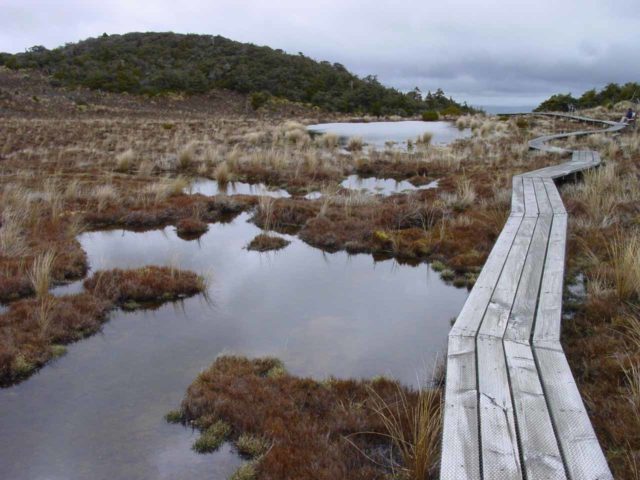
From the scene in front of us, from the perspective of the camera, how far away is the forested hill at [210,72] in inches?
1946

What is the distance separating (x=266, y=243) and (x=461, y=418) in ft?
21.2

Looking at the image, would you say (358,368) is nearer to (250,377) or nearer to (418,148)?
(250,377)

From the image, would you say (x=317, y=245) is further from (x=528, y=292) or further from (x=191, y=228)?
(x=528, y=292)

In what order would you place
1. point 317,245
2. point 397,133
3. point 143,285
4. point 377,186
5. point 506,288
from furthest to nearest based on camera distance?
point 397,133 → point 377,186 → point 317,245 → point 143,285 → point 506,288

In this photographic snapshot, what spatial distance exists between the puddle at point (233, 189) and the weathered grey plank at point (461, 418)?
9805 millimetres

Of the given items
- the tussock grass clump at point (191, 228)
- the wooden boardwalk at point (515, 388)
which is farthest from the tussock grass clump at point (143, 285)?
the wooden boardwalk at point (515, 388)

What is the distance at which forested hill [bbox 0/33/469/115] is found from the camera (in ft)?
162

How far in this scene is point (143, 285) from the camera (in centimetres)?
716

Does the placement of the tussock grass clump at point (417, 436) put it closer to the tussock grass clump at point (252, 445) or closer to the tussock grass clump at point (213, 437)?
the tussock grass clump at point (252, 445)

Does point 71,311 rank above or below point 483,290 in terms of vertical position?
below

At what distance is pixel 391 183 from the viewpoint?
15.8m

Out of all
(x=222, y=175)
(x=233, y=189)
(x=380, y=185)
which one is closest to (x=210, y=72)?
(x=222, y=175)

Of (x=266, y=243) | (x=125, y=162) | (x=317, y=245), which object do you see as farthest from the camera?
(x=125, y=162)

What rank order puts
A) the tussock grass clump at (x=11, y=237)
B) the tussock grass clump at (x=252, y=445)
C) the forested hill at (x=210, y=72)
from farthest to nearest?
the forested hill at (x=210, y=72)
the tussock grass clump at (x=11, y=237)
the tussock grass clump at (x=252, y=445)
